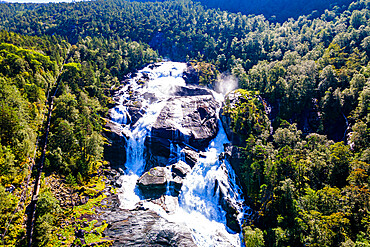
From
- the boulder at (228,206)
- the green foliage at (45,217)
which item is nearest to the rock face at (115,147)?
the green foliage at (45,217)

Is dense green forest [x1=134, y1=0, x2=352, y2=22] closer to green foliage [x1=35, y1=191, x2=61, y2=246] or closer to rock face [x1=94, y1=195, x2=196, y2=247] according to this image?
rock face [x1=94, y1=195, x2=196, y2=247]

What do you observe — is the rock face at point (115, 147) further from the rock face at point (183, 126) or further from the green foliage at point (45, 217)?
the green foliage at point (45, 217)

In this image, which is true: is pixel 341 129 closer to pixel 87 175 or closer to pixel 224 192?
pixel 224 192

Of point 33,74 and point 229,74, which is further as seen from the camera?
point 229,74

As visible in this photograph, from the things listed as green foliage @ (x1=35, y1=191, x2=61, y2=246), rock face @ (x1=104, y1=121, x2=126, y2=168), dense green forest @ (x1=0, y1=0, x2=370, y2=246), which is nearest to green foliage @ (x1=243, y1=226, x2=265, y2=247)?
dense green forest @ (x1=0, y1=0, x2=370, y2=246)

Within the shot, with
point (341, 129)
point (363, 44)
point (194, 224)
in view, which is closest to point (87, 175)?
point (194, 224)

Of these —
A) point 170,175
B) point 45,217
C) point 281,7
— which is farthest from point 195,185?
point 281,7

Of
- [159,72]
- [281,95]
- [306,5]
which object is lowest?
[281,95]
